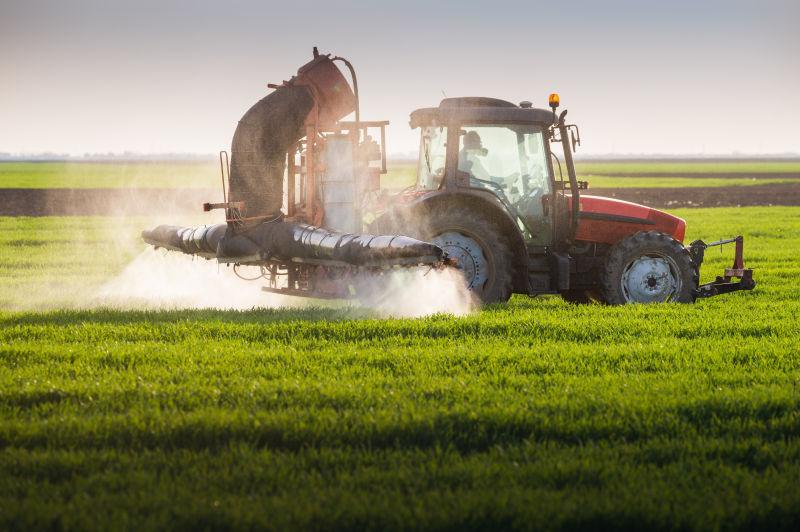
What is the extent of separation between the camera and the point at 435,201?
12047mm

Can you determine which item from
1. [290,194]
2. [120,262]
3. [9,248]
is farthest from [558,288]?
[9,248]

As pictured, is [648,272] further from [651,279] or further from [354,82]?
[354,82]

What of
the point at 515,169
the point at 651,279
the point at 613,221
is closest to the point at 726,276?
the point at 651,279

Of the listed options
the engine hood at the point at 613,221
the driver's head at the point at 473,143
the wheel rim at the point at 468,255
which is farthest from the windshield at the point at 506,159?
the engine hood at the point at 613,221

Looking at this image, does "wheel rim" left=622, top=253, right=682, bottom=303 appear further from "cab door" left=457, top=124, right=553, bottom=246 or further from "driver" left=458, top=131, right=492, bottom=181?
"driver" left=458, top=131, right=492, bottom=181

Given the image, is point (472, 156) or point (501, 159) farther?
point (501, 159)

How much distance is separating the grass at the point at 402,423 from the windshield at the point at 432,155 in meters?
1.97

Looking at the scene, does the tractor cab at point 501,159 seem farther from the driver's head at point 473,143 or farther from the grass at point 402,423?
the grass at point 402,423

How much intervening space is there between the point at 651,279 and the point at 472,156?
297 centimetres

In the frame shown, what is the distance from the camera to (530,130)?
12523 mm

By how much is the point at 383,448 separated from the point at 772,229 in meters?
28.1

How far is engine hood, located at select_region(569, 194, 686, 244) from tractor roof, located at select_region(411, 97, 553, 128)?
1.40m

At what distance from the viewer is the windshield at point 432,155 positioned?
12.4 meters

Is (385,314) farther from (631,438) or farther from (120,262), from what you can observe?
(120,262)
